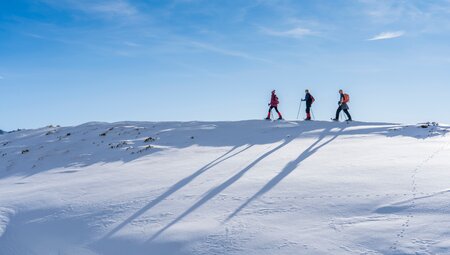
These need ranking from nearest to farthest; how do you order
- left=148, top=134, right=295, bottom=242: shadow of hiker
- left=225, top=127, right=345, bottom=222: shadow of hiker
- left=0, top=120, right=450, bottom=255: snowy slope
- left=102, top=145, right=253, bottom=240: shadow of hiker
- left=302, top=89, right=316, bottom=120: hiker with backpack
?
1. left=0, top=120, right=450, bottom=255: snowy slope
2. left=148, top=134, right=295, bottom=242: shadow of hiker
3. left=102, top=145, right=253, bottom=240: shadow of hiker
4. left=225, top=127, right=345, bottom=222: shadow of hiker
5. left=302, top=89, right=316, bottom=120: hiker with backpack

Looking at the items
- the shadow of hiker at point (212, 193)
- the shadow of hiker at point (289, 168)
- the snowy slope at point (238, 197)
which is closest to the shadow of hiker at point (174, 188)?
the snowy slope at point (238, 197)

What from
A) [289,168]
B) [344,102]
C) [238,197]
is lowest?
[238,197]

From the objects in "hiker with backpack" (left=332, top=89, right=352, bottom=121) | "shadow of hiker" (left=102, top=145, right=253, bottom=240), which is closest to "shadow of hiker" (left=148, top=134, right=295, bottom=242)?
"shadow of hiker" (left=102, top=145, right=253, bottom=240)

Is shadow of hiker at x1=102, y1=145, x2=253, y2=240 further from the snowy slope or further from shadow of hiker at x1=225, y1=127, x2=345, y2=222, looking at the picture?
shadow of hiker at x1=225, y1=127, x2=345, y2=222

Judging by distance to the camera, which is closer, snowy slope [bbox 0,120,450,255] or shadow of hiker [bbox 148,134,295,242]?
snowy slope [bbox 0,120,450,255]

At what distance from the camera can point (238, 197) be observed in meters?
9.84

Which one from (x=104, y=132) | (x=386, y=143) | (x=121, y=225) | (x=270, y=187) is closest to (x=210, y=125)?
(x=104, y=132)

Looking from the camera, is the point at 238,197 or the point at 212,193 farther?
the point at 212,193

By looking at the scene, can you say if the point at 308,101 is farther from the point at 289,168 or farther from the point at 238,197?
the point at 238,197

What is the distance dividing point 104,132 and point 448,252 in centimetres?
1954

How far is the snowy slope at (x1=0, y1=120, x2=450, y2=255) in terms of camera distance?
7.43 metres

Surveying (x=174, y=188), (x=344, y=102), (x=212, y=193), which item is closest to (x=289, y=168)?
(x=212, y=193)

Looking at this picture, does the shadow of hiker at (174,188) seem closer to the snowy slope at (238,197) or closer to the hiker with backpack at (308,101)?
the snowy slope at (238,197)

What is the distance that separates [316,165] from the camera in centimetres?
1270
